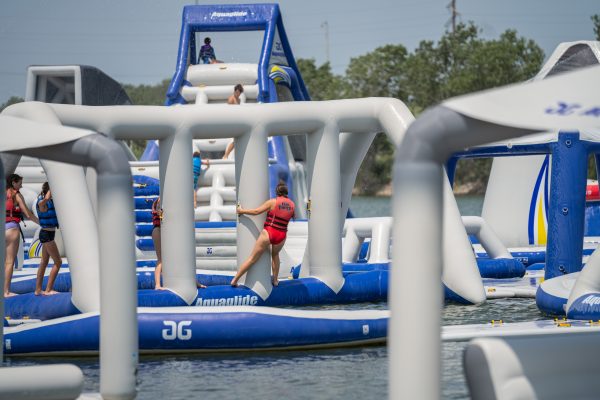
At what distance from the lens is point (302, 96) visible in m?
21.2

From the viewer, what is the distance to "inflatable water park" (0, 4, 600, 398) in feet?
14.8

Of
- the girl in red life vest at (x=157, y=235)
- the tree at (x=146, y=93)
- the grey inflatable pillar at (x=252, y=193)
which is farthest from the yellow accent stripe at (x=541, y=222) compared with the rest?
the tree at (x=146, y=93)

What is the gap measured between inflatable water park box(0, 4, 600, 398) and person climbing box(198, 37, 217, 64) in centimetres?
62

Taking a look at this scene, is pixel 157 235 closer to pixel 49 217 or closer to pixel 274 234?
pixel 49 217

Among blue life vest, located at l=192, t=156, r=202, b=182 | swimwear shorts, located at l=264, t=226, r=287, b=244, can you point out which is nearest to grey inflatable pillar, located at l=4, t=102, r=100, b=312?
swimwear shorts, located at l=264, t=226, r=287, b=244

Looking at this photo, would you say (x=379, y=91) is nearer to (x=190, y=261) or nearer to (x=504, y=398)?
(x=190, y=261)

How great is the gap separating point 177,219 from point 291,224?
5.41m

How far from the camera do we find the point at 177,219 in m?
10.5

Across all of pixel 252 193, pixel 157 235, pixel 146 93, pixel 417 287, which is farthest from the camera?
pixel 146 93

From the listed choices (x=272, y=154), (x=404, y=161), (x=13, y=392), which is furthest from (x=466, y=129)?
(x=272, y=154)

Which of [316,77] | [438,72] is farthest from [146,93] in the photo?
[438,72]

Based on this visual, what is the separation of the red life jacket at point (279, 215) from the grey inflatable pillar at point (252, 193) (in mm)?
190

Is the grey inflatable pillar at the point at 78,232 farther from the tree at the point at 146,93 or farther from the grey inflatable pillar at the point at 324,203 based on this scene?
the tree at the point at 146,93

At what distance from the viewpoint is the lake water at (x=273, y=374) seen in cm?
718
